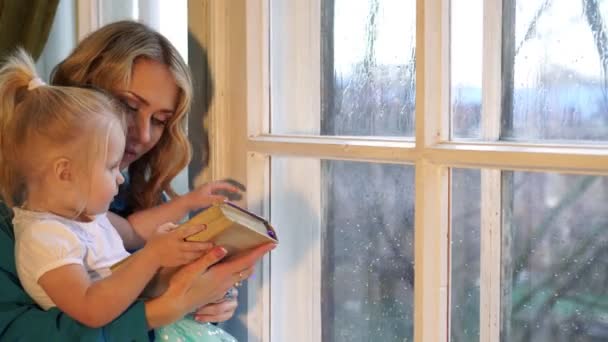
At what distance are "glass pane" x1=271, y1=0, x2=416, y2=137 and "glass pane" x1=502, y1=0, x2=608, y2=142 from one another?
0.61ft

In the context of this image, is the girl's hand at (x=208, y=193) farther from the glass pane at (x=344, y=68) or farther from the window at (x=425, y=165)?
the glass pane at (x=344, y=68)

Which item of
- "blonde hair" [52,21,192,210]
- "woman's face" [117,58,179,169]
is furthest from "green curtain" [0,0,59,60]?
"woman's face" [117,58,179,169]

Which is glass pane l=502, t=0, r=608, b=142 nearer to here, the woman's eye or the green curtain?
the woman's eye

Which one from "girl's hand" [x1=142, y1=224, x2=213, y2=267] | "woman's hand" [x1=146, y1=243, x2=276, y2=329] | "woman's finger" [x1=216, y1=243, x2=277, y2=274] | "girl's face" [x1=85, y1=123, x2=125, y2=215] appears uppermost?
"girl's face" [x1=85, y1=123, x2=125, y2=215]

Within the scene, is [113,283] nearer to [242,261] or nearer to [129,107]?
[242,261]

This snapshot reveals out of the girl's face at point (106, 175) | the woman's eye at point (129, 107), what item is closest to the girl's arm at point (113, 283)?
the girl's face at point (106, 175)

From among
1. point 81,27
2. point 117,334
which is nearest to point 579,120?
point 117,334

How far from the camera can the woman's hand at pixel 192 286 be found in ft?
3.72

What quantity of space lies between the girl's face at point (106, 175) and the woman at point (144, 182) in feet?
0.48

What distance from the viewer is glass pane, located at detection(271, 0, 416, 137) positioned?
1.29 m

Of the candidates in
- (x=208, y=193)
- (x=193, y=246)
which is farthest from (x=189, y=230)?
(x=208, y=193)

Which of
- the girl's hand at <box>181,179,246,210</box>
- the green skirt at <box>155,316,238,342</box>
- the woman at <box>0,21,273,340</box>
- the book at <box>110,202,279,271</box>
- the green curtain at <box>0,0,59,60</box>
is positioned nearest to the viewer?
the book at <box>110,202,279,271</box>

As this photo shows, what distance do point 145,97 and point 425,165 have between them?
52 cm

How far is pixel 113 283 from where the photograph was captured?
3.58 ft
